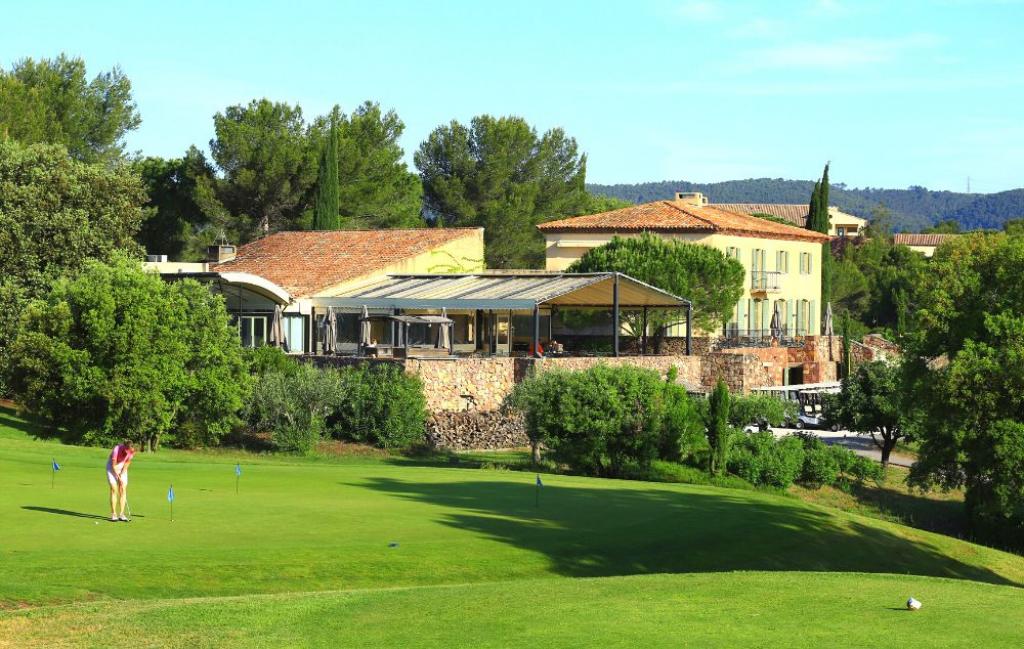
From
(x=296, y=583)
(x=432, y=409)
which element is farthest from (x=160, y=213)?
(x=296, y=583)

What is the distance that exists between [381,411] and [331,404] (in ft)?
5.54

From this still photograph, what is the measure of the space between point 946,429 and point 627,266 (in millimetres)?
34484

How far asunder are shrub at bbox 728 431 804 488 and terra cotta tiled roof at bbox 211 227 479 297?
23987 millimetres

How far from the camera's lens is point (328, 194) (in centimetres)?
7431

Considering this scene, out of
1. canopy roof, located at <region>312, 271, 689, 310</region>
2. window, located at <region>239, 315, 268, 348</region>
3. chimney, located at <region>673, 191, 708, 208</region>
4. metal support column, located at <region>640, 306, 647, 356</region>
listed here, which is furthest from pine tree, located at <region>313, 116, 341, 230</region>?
metal support column, located at <region>640, 306, 647, 356</region>

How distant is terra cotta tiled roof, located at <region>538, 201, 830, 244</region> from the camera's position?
7038 cm

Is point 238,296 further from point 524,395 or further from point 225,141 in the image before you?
point 225,141

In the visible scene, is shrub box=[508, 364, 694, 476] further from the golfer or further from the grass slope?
the grass slope

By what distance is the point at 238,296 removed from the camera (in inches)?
2117

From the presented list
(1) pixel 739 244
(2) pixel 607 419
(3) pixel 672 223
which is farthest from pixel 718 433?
(1) pixel 739 244

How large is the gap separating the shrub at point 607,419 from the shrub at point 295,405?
6.14m

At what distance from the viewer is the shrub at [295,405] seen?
40.5 m

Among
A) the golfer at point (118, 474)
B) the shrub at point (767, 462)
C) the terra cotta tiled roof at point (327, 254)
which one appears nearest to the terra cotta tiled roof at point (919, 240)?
the terra cotta tiled roof at point (327, 254)

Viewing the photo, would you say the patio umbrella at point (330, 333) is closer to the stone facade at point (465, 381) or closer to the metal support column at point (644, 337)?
the stone facade at point (465, 381)
